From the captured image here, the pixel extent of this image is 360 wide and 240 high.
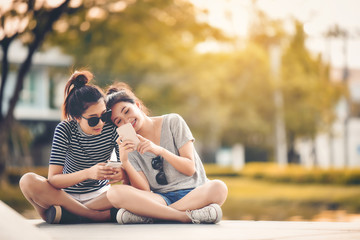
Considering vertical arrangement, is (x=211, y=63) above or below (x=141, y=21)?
below

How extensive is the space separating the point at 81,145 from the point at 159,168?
632 millimetres

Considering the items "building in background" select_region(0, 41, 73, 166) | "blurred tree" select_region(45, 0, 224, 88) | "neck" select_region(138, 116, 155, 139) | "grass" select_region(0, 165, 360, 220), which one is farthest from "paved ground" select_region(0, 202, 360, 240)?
"building in background" select_region(0, 41, 73, 166)

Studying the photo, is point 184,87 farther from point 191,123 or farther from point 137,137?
point 137,137

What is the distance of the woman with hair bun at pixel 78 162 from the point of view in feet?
13.6

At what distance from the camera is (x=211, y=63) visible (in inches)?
940

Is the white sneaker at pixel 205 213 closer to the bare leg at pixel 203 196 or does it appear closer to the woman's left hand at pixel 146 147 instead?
the bare leg at pixel 203 196

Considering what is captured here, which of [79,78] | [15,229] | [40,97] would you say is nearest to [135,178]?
[79,78]

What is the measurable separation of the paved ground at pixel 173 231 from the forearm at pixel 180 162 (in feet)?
1.32

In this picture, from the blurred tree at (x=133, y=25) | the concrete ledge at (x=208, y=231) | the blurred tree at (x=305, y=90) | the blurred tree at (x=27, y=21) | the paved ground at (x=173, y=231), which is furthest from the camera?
the blurred tree at (x=305, y=90)

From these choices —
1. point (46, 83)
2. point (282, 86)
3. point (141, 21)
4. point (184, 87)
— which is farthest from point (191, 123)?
point (141, 21)

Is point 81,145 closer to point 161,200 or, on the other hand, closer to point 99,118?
point 99,118

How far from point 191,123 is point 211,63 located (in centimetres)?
367

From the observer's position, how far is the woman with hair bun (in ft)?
13.6

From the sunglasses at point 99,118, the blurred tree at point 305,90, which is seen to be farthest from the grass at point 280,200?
the sunglasses at point 99,118
